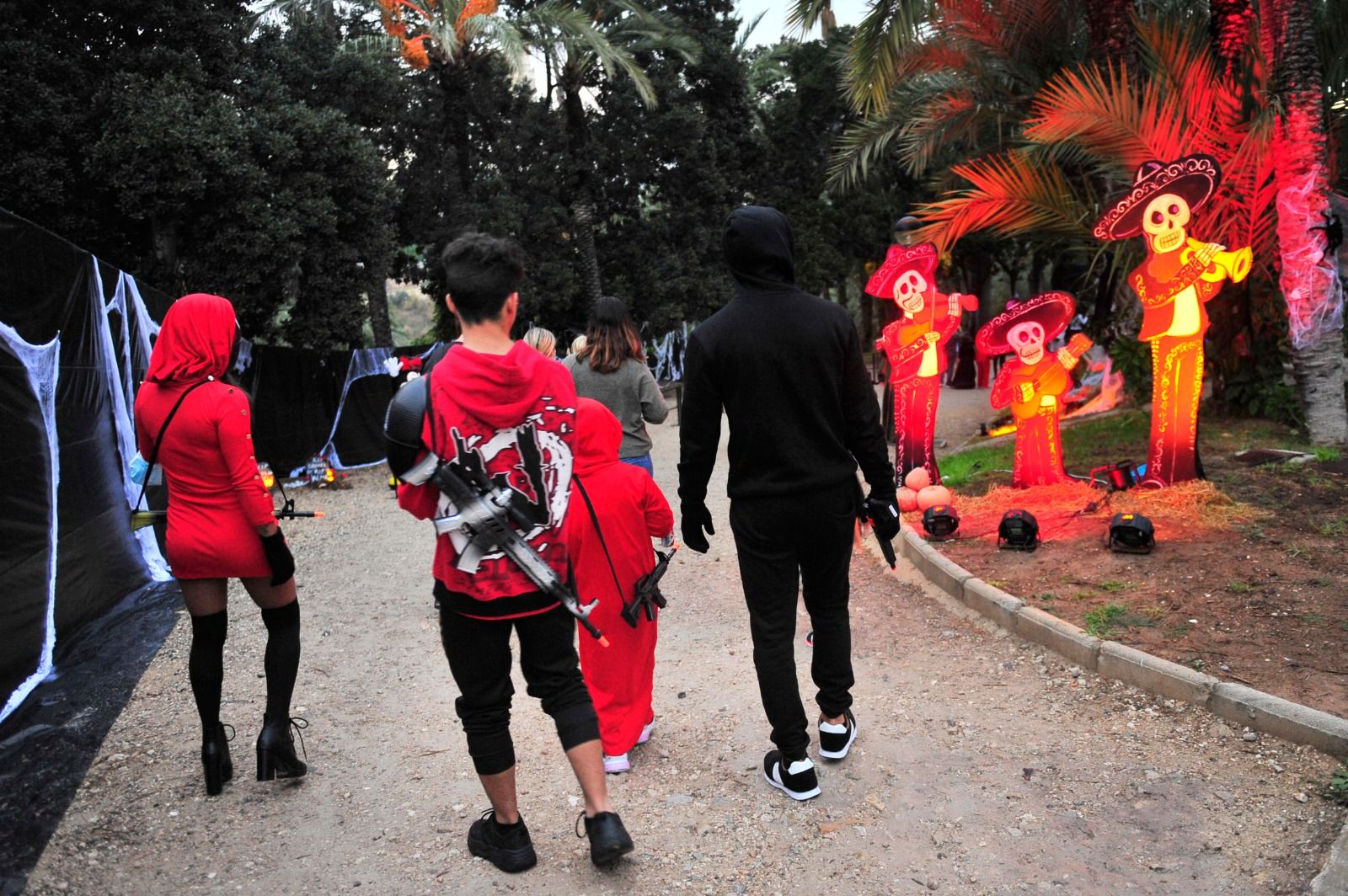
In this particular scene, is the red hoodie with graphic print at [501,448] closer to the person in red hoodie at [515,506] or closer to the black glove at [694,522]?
the person in red hoodie at [515,506]

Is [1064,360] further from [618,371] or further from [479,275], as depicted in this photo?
[479,275]

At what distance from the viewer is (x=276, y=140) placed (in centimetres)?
1295

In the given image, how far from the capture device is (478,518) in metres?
2.78

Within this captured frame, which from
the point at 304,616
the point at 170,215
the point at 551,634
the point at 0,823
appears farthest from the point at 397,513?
the point at 551,634

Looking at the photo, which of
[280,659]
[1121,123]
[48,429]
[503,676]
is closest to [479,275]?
[503,676]

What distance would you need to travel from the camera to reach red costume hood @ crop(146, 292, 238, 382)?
11.2ft

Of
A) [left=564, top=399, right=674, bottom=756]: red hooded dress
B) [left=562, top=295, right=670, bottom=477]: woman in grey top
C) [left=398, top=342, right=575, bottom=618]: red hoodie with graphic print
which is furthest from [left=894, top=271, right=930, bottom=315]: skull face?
[left=398, top=342, right=575, bottom=618]: red hoodie with graphic print

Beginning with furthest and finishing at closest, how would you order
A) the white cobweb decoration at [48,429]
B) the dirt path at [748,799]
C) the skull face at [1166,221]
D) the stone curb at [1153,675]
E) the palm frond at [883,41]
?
the palm frond at [883,41] < the skull face at [1166,221] < the white cobweb decoration at [48,429] < the stone curb at [1153,675] < the dirt path at [748,799]

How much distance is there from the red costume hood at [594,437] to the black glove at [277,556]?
3.57 ft

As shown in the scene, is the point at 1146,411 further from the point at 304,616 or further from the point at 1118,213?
the point at 304,616

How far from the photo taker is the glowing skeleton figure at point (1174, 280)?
22.1 feet

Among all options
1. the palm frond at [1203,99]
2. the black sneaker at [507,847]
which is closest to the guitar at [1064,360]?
the palm frond at [1203,99]

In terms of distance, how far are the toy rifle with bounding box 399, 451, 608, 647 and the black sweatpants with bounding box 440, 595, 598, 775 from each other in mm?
161

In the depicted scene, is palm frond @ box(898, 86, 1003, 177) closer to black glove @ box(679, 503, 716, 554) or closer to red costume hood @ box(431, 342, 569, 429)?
black glove @ box(679, 503, 716, 554)
